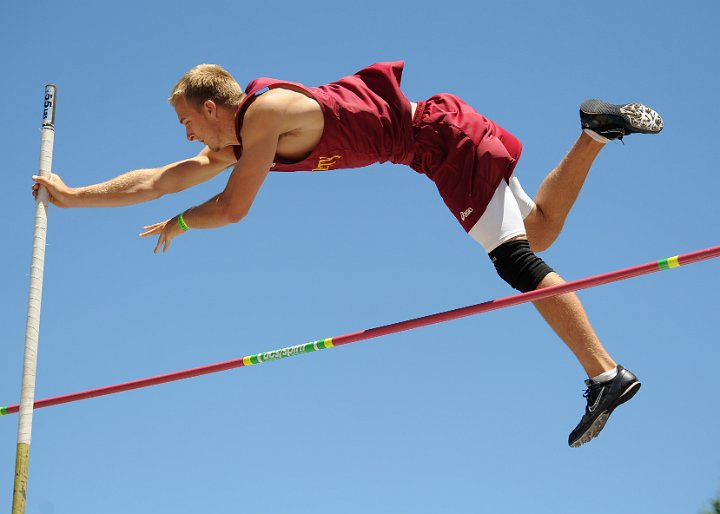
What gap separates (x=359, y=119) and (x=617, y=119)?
4.30ft

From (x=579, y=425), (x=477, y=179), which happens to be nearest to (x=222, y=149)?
(x=477, y=179)

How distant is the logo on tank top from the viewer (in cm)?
605

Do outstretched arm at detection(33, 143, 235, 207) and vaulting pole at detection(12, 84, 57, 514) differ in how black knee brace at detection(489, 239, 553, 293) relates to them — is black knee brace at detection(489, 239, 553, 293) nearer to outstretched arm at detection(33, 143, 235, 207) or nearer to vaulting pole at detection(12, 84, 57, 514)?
outstretched arm at detection(33, 143, 235, 207)

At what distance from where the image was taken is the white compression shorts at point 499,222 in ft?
18.9

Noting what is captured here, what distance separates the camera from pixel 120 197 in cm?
662

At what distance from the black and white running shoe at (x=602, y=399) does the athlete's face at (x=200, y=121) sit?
92.4 inches

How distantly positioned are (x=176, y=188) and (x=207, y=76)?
0.97 metres

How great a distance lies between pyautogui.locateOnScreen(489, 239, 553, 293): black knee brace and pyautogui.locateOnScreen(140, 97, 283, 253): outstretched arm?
4.09 ft

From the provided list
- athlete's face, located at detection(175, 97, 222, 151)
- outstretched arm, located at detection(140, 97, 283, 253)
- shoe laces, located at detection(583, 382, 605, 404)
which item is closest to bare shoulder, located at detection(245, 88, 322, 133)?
outstretched arm, located at detection(140, 97, 283, 253)

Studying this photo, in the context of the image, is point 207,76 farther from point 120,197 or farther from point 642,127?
point 642,127

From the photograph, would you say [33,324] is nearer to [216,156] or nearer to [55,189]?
[55,189]

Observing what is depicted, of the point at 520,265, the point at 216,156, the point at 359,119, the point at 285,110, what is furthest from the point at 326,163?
the point at 520,265

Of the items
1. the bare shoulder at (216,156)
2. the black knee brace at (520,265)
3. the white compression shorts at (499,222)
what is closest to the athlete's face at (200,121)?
the bare shoulder at (216,156)

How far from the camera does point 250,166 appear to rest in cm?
569
